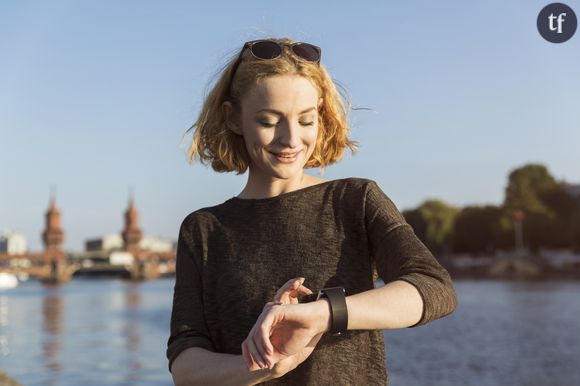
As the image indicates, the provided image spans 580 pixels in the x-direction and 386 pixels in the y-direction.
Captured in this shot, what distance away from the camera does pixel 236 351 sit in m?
1.86

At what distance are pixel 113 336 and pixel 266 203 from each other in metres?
31.4

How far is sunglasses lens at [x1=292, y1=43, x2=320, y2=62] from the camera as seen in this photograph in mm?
1862

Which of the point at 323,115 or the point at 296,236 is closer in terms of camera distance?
the point at 296,236

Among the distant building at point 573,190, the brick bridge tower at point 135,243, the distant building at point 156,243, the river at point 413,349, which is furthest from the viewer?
the distant building at point 156,243

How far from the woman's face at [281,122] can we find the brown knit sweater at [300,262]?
0.09m

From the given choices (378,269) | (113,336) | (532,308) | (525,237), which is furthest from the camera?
(525,237)

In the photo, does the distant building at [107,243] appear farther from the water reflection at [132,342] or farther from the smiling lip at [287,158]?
the smiling lip at [287,158]

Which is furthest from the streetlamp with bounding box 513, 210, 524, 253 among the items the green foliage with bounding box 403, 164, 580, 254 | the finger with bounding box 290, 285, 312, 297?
the finger with bounding box 290, 285, 312, 297

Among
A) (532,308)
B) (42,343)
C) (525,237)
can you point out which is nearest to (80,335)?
(42,343)

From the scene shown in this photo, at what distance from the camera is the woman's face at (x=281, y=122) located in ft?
5.93

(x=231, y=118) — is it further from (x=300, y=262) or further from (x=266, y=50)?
(x=300, y=262)

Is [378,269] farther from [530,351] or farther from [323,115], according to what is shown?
[530,351]

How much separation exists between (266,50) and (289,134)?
21 centimetres

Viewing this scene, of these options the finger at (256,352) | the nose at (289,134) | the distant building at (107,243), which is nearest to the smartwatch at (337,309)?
the finger at (256,352)
